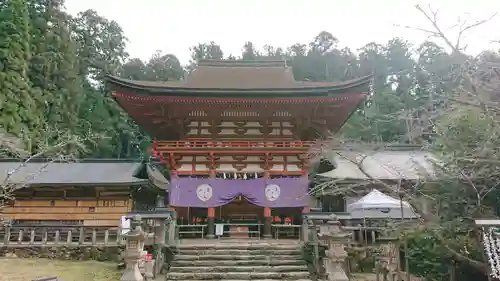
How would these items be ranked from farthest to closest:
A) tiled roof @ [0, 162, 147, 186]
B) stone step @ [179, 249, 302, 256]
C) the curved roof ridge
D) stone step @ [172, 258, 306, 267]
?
the curved roof ridge < tiled roof @ [0, 162, 147, 186] < stone step @ [179, 249, 302, 256] < stone step @ [172, 258, 306, 267]

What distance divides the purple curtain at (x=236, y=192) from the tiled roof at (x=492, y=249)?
355 inches

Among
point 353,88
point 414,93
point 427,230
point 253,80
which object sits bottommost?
point 427,230

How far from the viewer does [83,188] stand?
1912 cm

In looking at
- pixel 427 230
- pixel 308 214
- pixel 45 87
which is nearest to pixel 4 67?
pixel 45 87

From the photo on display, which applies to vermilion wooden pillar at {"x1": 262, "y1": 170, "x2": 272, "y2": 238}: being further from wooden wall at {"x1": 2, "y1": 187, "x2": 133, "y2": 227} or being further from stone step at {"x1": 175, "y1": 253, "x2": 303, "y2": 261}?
wooden wall at {"x1": 2, "y1": 187, "x2": 133, "y2": 227}

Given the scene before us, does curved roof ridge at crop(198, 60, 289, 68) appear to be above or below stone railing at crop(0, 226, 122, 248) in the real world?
above

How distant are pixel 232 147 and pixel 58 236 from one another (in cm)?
701

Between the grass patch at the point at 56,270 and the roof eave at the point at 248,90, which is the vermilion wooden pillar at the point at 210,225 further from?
the roof eave at the point at 248,90

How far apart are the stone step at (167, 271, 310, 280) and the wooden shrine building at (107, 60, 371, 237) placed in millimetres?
4048

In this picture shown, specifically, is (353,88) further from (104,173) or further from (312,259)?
(104,173)

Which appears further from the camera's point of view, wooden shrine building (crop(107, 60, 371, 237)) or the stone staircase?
wooden shrine building (crop(107, 60, 371, 237))

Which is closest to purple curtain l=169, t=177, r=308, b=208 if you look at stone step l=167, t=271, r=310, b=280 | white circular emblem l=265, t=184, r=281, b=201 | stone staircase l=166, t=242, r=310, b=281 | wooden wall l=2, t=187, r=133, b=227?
white circular emblem l=265, t=184, r=281, b=201

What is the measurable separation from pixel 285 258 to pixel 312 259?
0.77 meters

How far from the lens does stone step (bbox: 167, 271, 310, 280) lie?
34.6 feet
